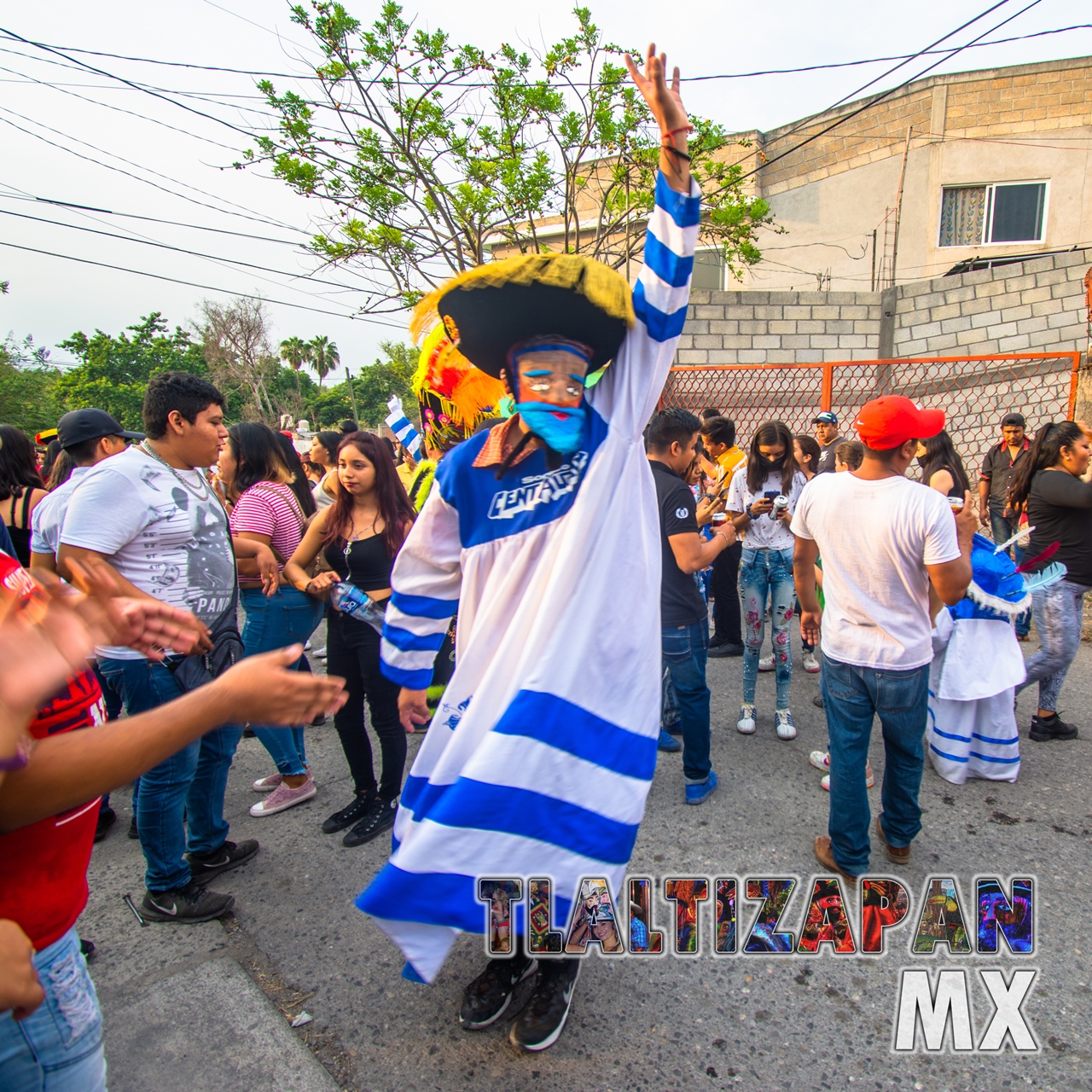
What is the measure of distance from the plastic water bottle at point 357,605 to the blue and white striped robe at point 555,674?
116 centimetres

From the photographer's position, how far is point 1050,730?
3787 millimetres

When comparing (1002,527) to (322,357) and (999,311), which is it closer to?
(999,311)

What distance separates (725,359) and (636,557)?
834 cm

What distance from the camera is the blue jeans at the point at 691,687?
10.4ft

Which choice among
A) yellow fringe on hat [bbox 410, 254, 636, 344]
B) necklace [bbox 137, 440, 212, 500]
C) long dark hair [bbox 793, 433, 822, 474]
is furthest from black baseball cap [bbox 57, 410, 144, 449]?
long dark hair [bbox 793, 433, 822, 474]

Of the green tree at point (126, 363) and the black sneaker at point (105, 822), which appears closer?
the black sneaker at point (105, 822)

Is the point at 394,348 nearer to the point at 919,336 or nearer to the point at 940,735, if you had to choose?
the point at 919,336

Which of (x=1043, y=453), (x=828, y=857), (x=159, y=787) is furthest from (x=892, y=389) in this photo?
(x=159, y=787)

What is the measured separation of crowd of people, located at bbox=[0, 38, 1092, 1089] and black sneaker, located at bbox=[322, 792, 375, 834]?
15 mm

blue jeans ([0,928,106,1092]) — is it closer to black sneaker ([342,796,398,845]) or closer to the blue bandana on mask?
the blue bandana on mask

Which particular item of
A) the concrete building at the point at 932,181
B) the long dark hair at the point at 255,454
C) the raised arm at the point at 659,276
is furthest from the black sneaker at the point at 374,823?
the concrete building at the point at 932,181

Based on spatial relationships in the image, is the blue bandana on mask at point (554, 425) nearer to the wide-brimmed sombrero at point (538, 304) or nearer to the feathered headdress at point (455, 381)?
the wide-brimmed sombrero at point (538, 304)

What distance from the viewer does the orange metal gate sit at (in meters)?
7.76

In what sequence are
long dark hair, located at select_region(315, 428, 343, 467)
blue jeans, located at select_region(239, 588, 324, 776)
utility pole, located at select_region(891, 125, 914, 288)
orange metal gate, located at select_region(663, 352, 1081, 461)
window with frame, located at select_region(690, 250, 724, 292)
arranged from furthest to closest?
1. window with frame, located at select_region(690, 250, 724, 292)
2. utility pole, located at select_region(891, 125, 914, 288)
3. orange metal gate, located at select_region(663, 352, 1081, 461)
4. long dark hair, located at select_region(315, 428, 343, 467)
5. blue jeans, located at select_region(239, 588, 324, 776)
